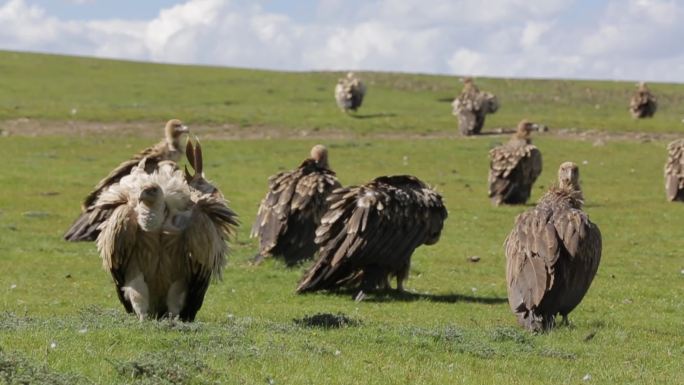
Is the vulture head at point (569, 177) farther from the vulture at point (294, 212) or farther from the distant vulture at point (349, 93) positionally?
the distant vulture at point (349, 93)

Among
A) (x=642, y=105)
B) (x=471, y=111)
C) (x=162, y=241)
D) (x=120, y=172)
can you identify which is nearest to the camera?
(x=162, y=241)

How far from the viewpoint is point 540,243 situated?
12648 mm

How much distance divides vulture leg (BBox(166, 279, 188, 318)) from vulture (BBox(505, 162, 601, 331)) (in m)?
3.53

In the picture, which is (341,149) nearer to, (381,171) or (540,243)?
(381,171)

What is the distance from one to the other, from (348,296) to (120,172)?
5.77m

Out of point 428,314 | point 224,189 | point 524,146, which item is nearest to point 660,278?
point 428,314

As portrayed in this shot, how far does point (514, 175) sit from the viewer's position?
27.8 m

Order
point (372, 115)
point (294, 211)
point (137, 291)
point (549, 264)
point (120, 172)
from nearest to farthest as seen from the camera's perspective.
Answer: point (137, 291), point (549, 264), point (294, 211), point (120, 172), point (372, 115)

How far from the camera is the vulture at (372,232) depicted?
16.1 metres

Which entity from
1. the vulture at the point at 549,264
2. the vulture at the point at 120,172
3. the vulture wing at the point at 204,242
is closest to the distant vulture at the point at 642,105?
the vulture at the point at 120,172

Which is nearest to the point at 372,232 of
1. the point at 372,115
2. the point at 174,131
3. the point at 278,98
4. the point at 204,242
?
the point at 204,242

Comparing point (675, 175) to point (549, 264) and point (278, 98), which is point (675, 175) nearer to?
point (549, 264)

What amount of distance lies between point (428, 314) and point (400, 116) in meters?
35.1

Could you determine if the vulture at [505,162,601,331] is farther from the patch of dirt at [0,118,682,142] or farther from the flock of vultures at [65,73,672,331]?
the patch of dirt at [0,118,682,142]
